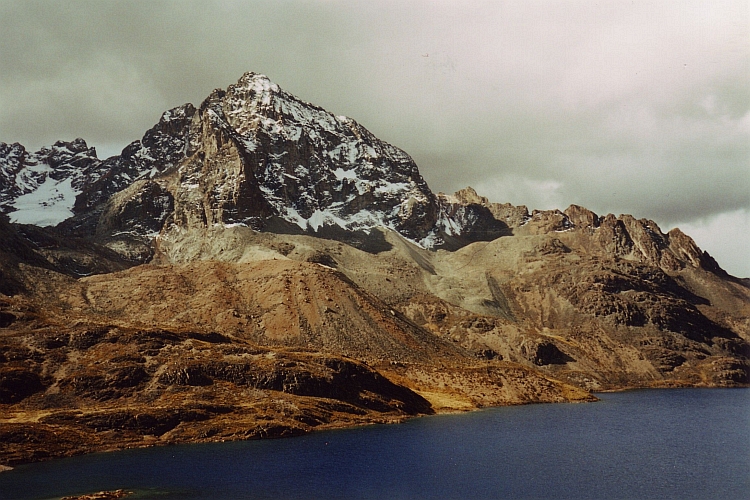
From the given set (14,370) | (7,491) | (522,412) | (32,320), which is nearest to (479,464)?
(7,491)

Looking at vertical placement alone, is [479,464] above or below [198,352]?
below

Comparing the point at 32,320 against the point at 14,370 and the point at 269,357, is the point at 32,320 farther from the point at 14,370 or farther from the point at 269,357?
the point at 269,357

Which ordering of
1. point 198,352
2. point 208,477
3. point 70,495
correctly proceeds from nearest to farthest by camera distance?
point 70,495
point 208,477
point 198,352

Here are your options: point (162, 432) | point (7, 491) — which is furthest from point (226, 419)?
point (7, 491)

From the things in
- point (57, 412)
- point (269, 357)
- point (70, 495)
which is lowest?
point (70, 495)

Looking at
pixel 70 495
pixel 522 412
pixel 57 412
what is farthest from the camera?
pixel 522 412

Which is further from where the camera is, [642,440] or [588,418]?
[588,418]
